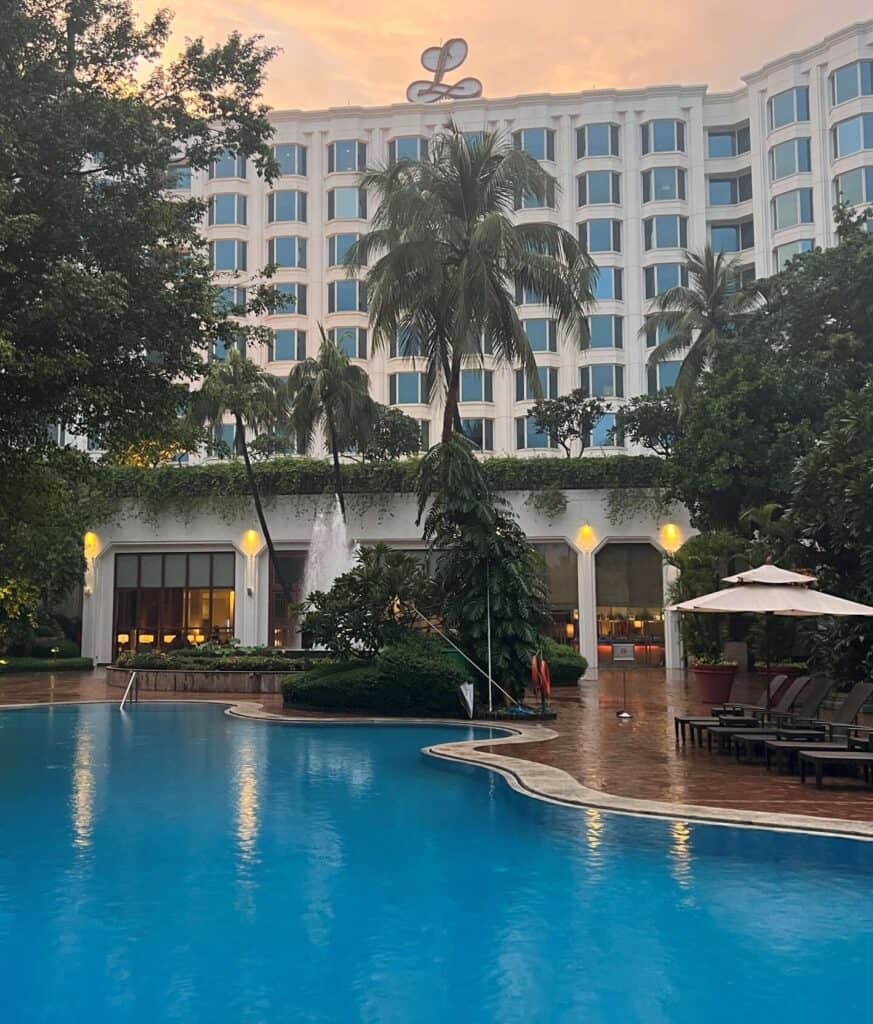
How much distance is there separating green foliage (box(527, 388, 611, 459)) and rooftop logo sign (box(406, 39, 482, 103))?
2184 centimetres

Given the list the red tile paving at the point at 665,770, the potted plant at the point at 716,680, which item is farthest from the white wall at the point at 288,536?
the red tile paving at the point at 665,770

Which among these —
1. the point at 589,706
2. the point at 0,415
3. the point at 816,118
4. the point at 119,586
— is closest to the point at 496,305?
the point at 589,706

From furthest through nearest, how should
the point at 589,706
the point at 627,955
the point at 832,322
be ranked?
the point at 832,322
the point at 589,706
the point at 627,955

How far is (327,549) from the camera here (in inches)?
1454

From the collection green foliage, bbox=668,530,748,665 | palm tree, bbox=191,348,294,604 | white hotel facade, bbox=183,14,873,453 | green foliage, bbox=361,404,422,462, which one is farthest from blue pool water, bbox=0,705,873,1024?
white hotel facade, bbox=183,14,873,453

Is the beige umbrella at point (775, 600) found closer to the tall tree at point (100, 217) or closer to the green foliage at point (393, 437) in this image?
the tall tree at point (100, 217)

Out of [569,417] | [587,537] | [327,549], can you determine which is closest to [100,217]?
[327,549]

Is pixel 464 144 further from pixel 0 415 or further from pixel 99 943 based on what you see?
pixel 99 943

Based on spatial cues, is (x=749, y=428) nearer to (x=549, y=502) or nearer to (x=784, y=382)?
(x=784, y=382)

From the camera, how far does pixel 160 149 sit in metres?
12.4

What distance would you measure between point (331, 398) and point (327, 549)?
711 centimetres

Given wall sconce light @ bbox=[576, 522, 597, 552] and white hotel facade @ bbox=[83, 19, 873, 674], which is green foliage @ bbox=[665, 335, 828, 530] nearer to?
wall sconce light @ bbox=[576, 522, 597, 552]

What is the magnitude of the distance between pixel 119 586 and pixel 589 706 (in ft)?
82.3

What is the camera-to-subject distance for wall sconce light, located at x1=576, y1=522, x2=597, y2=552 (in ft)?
119
